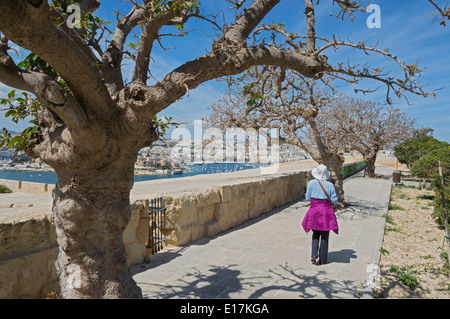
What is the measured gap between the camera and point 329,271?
516 cm

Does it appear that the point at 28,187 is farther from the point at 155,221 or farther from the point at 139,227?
the point at 139,227

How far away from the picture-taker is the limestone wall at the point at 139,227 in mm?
3432

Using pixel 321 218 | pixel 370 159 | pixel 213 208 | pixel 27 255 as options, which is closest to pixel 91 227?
pixel 27 255

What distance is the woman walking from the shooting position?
547 centimetres

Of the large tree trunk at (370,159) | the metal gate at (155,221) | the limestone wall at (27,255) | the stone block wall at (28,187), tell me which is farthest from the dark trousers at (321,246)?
the large tree trunk at (370,159)

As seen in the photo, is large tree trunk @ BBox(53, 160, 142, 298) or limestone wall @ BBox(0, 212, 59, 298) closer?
large tree trunk @ BBox(53, 160, 142, 298)

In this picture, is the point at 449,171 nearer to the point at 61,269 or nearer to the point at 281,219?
the point at 281,219

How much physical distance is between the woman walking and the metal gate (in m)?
2.88

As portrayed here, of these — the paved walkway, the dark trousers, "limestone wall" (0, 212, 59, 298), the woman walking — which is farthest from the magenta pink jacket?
"limestone wall" (0, 212, 59, 298)

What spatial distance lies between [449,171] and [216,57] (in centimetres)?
923

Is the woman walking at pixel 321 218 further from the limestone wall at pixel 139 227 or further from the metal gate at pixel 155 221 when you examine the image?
the metal gate at pixel 155 221

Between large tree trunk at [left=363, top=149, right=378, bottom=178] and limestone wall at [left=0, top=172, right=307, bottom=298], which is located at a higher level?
large tree trunk at [left=363, top=149, right=378, bottom=178]

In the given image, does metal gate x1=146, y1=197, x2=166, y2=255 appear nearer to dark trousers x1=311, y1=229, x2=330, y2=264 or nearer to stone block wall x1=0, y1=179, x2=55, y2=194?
dark trousers x1=311, y1=229, x2=330, y2=264
